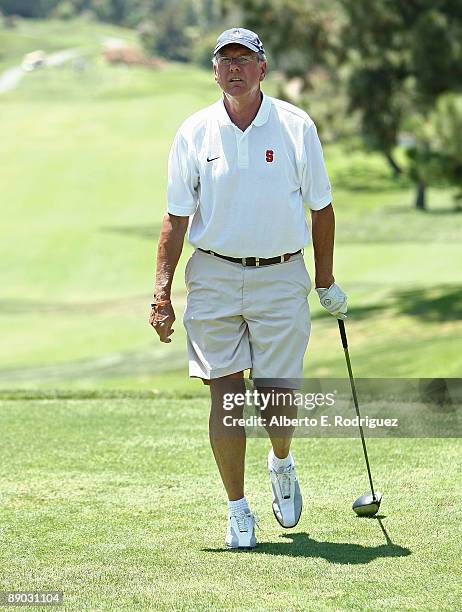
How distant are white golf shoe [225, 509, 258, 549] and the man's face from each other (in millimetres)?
1580

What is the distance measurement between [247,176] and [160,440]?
2395 millimetres

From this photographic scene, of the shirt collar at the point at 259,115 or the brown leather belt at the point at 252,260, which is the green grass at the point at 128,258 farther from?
the shirt collar at the point at 259,115

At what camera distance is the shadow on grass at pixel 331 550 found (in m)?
4.53

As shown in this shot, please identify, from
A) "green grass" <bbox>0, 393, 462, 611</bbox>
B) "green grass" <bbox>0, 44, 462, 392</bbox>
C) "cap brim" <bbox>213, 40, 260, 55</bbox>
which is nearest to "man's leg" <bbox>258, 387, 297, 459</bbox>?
"green grass" <bbox>0, 393, 462, 611</bbox>

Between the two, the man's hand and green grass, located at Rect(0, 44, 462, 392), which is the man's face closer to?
the man's hand

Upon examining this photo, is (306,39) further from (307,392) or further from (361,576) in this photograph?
(361,576)

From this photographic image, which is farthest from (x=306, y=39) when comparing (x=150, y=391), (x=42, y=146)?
(x=42, y=146)

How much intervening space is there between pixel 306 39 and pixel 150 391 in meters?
13.5

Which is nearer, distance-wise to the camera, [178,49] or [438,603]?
[438,603]

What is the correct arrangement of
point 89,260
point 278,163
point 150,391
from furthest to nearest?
point 89,260, point 150,391, point 278,163

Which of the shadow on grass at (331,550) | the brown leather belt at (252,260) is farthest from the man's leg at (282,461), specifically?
the brown leather belt at (252,260)

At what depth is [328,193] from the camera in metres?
5.12

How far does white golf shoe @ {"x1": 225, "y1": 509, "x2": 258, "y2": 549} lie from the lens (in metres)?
4.82

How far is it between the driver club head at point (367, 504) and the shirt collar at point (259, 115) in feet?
4.90
